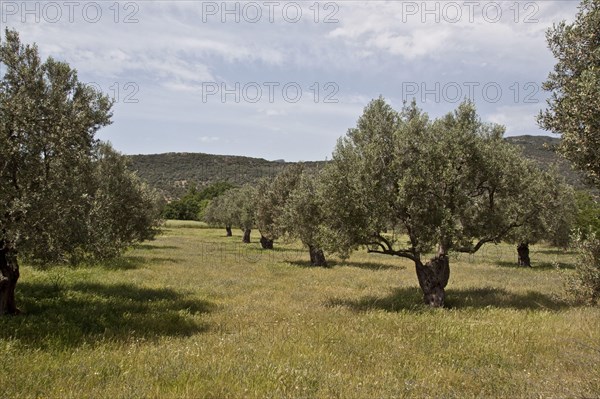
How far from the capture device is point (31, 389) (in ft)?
27.5

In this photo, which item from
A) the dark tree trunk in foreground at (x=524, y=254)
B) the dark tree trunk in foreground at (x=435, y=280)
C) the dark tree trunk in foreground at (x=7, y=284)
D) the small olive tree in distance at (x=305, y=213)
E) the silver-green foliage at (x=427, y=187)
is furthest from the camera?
the dark tree trunk in foreground at (x=524, y=254)

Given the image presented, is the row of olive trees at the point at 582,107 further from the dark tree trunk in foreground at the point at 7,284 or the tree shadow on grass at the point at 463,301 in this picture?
the dark tree trunk in foreground at the point at 7,284

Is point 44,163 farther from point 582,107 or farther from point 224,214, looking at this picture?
point 224,214

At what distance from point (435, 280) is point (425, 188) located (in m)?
4.69

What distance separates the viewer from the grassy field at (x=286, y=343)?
876 cm

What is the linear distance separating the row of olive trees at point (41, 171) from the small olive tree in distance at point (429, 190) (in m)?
10.9

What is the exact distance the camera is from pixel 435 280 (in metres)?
19.5

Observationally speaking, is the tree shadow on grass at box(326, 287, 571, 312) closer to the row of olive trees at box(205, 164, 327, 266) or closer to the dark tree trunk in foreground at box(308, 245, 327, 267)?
the row of olive trees at box(205, 164, 327, 266)

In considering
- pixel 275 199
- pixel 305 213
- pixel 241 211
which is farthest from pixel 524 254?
pixel 241 211

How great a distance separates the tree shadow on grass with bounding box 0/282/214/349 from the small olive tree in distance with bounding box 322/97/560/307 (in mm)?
7999

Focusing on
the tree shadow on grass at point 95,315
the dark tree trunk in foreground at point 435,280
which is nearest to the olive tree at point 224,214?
the tree shadow on grass at point 95,315

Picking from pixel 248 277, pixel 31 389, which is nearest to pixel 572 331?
pixel 31 389

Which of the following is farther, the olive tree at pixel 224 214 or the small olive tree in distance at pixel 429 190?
the olive tree at pixel 224 214

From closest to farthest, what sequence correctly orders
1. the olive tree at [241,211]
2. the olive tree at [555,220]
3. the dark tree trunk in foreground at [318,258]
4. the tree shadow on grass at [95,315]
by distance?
the tree shadow on grass at [95,315]
the olive tree at [555,220]
the dark tree trunk in foreground at [318,258]
the olive tree at [241,211]
